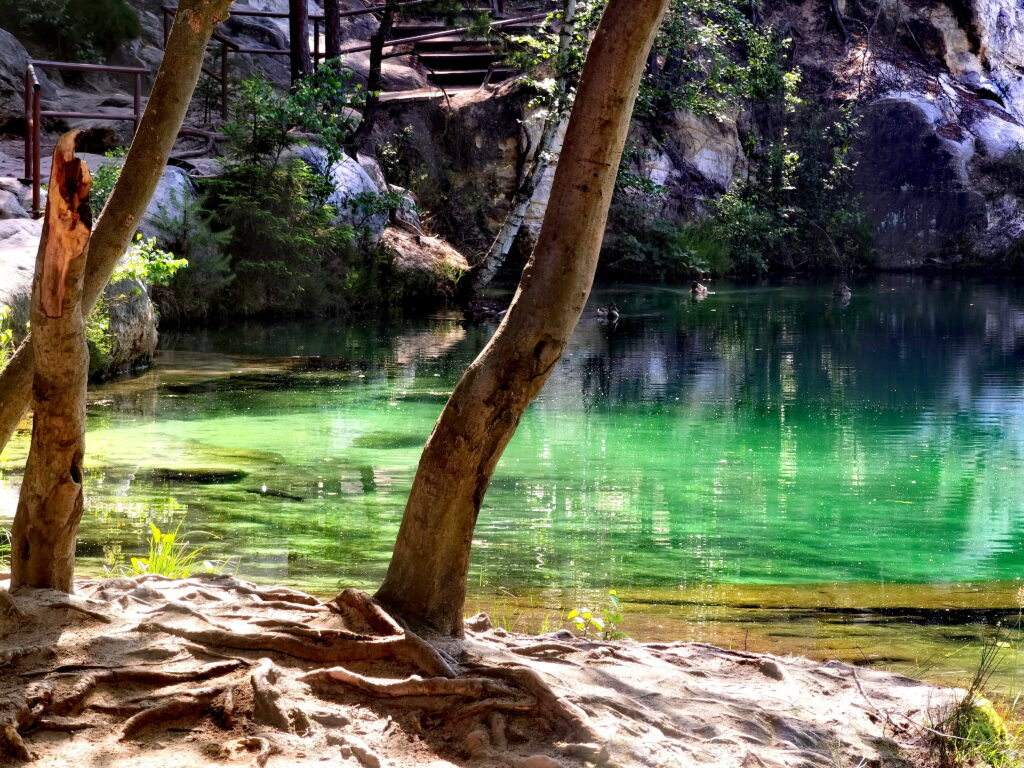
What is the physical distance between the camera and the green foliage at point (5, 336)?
23.3 ft

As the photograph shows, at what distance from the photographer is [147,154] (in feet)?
13.4

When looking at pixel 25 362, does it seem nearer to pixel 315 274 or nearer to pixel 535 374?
pixel 535 374

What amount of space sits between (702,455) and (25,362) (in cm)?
659

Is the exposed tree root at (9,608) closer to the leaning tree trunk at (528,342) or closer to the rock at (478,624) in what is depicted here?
the leaning tree trunk at (528,342)

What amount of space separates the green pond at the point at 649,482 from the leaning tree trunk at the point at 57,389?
218cm

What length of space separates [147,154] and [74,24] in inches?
821

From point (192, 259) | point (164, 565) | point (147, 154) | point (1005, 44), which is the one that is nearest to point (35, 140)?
point (192, 259)

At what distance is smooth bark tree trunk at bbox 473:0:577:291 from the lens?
18.4 m

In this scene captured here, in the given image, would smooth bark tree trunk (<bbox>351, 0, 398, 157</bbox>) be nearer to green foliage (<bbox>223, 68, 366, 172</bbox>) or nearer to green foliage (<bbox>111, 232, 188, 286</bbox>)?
green foliage (<bbox>223, 68, 366, 172</bbox>)

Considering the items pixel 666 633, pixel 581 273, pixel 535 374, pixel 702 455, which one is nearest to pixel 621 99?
pixel 581 273

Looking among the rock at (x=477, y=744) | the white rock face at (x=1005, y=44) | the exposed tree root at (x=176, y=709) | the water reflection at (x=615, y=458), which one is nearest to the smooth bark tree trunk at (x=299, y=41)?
the water reflection at (x=615, y=458)

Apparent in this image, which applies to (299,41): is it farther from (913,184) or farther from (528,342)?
(913,184)

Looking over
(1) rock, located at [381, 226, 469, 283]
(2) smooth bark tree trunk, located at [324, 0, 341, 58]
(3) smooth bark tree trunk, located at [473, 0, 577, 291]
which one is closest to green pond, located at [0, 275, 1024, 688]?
(3) smooth bark tree trunk, located at [473, 0, 577, 291]

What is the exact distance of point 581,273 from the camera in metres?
3.76
